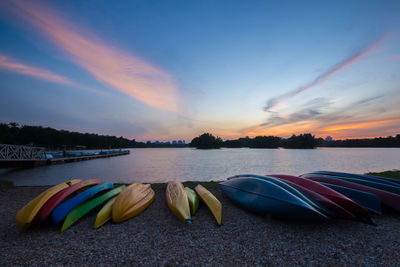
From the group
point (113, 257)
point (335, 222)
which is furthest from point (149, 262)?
point (335, 222)

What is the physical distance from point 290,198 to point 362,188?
8.36 feet

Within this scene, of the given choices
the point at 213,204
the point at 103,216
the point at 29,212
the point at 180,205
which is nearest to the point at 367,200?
the point at 213,204

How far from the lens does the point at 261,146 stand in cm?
10231

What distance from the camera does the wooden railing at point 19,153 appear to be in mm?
14648

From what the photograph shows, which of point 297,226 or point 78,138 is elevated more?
point 78,138

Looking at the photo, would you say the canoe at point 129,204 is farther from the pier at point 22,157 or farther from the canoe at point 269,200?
the pier at point 22,157

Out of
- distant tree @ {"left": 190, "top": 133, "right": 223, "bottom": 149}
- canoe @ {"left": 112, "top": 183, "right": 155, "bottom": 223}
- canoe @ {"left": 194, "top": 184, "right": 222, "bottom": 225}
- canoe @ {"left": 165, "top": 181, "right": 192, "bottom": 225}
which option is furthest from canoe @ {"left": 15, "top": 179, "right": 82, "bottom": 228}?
distant tree @ {"left": 190, "top": 133, "right": 223, "bottom": 149}

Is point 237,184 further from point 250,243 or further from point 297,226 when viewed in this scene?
point 250,243

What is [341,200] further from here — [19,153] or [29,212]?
[19,153]

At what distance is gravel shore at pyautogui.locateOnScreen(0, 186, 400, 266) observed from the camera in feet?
7.25

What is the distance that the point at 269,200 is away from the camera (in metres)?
3.37

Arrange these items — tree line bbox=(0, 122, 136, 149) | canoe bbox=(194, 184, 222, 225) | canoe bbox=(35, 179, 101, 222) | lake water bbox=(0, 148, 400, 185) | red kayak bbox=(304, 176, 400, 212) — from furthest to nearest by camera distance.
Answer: tree line bbox=(0, 122, 136, 149) < lake water bbox=(0, 148, 400, 185) < red kayak bbox=(304, 176, 400, 212) < canoe bbox=(194, 184, 222, 225) < canoe bbox=(35, 179, 101, 222)

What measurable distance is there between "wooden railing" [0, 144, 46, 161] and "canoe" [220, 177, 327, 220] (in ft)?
66.8

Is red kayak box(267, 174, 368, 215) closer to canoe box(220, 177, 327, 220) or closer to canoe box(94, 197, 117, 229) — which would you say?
canoe box(220, 177, 327, 220)
